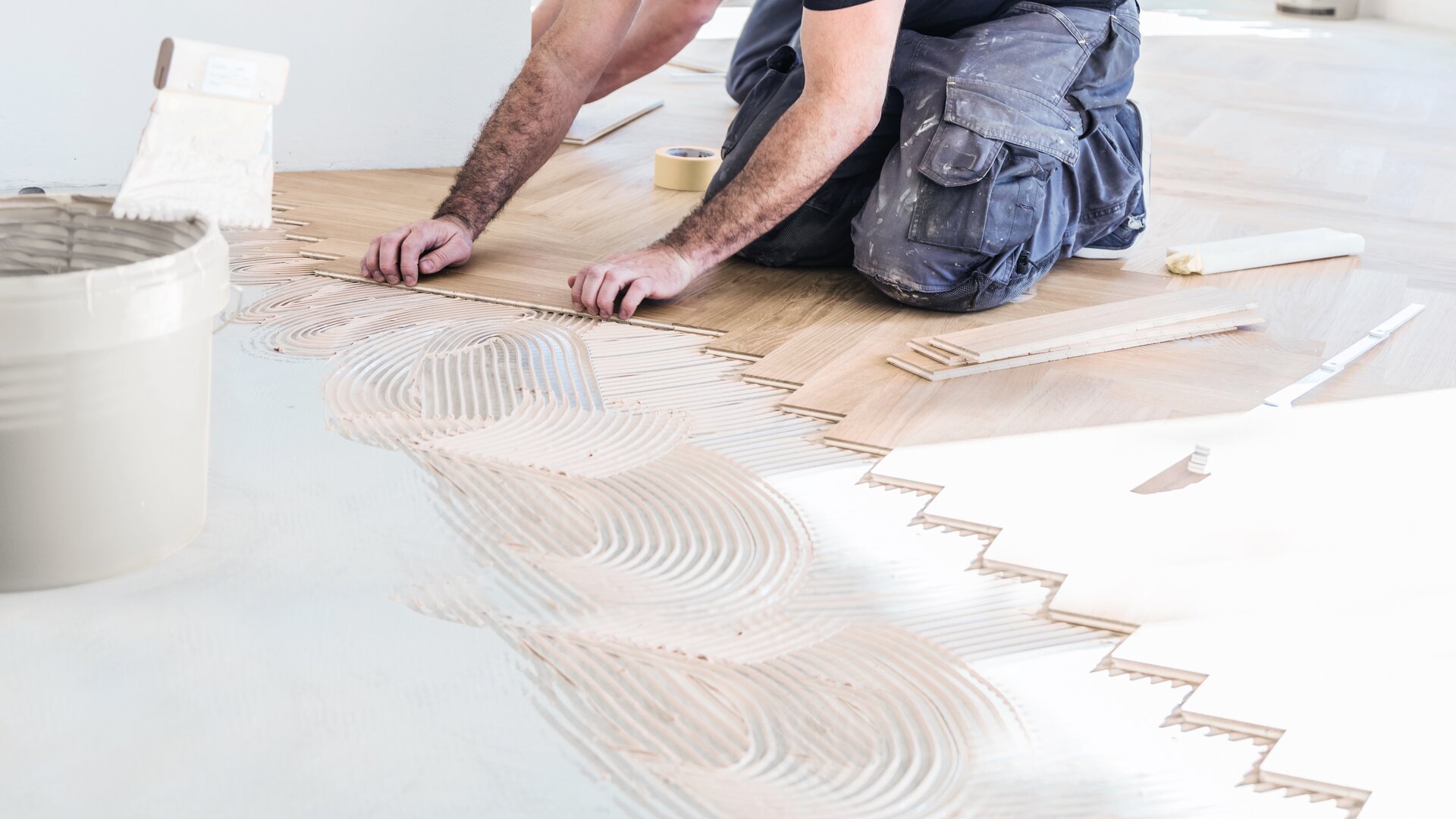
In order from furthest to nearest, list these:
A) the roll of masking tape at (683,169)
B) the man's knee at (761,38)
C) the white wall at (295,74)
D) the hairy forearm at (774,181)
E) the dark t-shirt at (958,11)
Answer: the man's knee at (761,38), the roll of masking tape at (683,169), the white wall at (295,74), the dark t-shirt at (958,11), the hairy forearm at (774,181)

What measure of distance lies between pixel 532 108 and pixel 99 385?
123 cm

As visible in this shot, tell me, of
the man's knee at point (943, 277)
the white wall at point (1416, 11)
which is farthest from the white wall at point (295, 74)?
the white wall at point (1416, 11)

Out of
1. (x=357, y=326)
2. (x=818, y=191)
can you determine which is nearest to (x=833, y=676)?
(x=357, y=326)

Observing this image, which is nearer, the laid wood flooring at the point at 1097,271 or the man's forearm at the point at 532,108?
the laid wood flooring at the point at 1097,271

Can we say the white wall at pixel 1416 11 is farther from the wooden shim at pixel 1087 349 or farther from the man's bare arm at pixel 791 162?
the man's bare arm at pixel 791 162

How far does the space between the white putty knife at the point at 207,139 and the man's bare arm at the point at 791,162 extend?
77cm

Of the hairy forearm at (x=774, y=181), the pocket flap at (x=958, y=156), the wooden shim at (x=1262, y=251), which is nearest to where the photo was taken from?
the hairy forearm at (x=774, y=181)

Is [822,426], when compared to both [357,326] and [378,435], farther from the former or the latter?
[357,326]

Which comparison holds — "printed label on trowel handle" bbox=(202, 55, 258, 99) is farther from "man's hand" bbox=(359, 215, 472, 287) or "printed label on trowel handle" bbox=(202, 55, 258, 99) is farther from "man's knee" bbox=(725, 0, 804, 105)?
"man's knee" bbox=(725, 0, 804, 105)

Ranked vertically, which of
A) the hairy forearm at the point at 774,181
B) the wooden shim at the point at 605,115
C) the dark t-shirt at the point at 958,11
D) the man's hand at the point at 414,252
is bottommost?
the man's hand at the point at 414,252

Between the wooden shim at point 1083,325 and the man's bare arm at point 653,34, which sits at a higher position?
the man's bare arm at point 653,34

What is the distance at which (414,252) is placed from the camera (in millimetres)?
2088

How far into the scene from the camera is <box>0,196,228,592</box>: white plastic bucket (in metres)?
1.09

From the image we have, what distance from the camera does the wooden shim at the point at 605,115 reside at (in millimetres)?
3178
